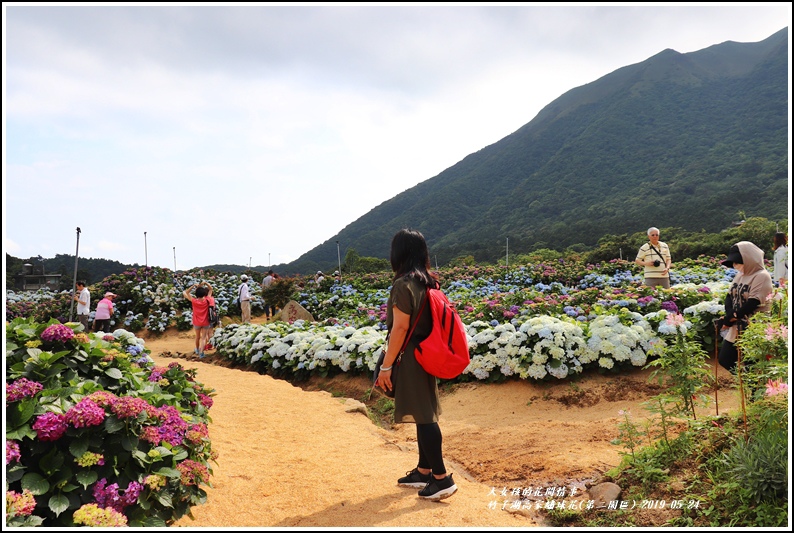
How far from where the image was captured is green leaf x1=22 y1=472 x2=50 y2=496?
7.29ft

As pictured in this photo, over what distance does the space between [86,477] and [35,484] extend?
19 centimetres

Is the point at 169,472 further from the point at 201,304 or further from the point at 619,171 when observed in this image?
the point at 619,171

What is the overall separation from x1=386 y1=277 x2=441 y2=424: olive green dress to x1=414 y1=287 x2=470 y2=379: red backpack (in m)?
0.04

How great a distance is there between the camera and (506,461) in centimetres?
381

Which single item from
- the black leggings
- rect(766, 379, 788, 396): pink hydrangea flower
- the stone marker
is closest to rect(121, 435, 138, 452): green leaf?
the black leggings

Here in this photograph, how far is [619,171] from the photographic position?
212ft

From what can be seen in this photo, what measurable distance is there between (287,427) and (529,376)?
2745 millimetres

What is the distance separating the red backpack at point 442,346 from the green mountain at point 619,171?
95.5 feet

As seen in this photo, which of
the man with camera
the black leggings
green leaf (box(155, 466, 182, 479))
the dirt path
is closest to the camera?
green leaf (box(155, 466, 182, 479))

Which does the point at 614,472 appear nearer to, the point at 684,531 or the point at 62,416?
the point at 684,531

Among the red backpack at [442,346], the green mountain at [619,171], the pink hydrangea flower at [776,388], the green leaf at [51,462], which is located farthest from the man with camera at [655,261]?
the green mountain at [619,171]

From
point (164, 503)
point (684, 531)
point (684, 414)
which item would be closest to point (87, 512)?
point (164, 503)

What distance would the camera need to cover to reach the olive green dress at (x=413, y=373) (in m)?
2.94

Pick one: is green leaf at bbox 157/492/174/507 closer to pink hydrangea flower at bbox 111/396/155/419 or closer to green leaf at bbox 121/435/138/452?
green leaf at bbox 121/435/138/452
